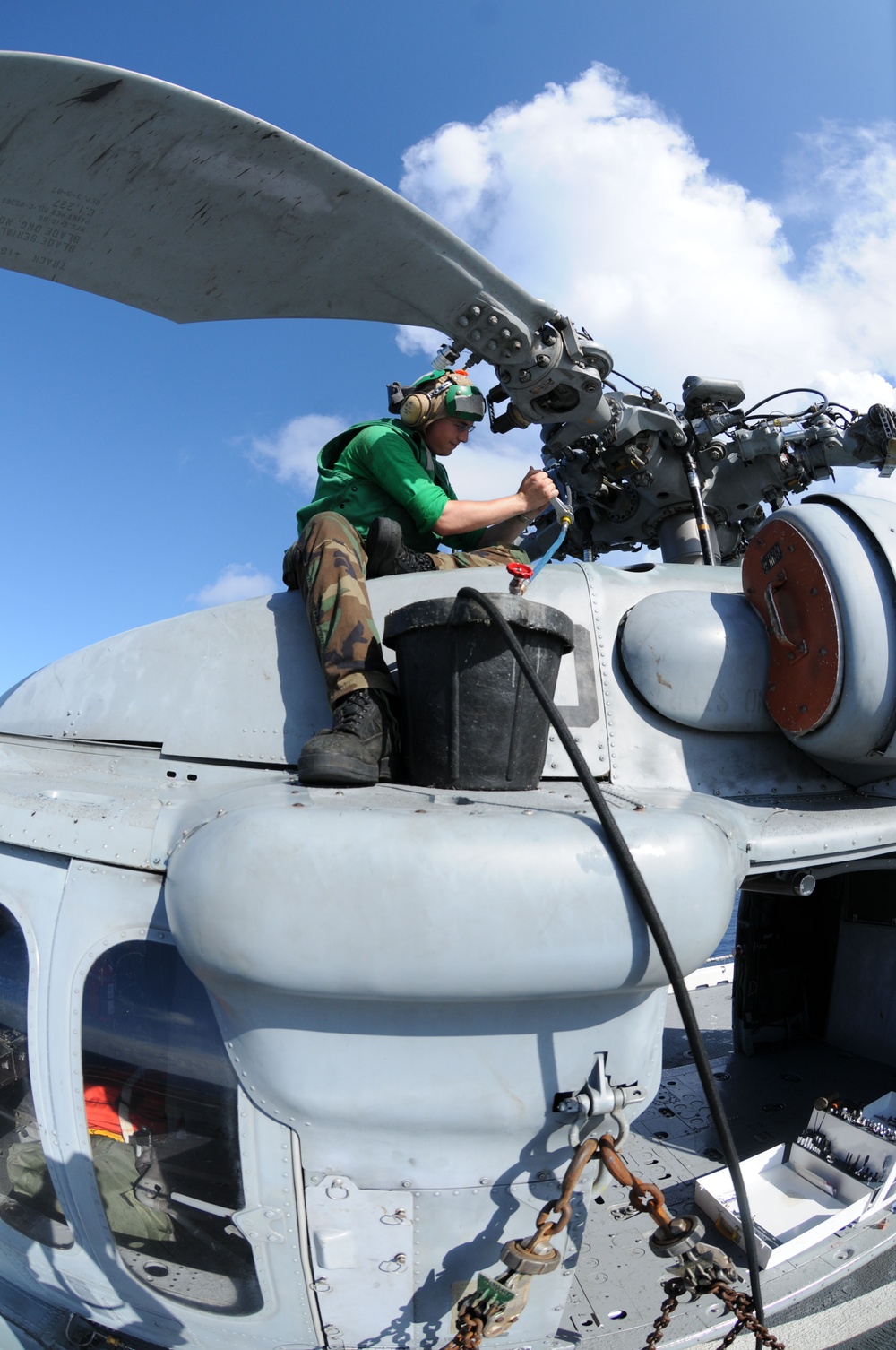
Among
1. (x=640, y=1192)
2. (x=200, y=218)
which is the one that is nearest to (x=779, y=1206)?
(x=640, y=1192)

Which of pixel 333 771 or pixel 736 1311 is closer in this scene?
pixel 736 1311

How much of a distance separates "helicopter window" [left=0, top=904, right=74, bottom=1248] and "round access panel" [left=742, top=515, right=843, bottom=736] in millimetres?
2430

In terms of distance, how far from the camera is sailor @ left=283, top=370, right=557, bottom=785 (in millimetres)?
2287

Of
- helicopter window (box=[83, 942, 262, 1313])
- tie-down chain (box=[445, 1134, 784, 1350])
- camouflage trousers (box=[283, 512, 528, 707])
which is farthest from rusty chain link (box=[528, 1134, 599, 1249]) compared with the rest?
camouflage trousers (box=[283, 512, 528, 707])

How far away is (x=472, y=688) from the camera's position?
2.14 m

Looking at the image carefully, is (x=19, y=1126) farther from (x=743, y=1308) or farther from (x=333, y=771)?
(x=743, y=1308)

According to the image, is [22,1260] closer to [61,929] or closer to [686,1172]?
[61,929]

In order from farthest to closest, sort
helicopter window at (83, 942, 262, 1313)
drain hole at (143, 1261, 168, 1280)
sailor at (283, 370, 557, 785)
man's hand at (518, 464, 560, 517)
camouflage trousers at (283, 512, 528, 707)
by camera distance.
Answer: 1. man's hand at (518, 464, 560, 517)
2. camouflage trousers at (283, 512, 528, 707)
3. sailor at (283, 370, 557, 785)
4. drain hole at (143, 1261, 168, 1280)
5. helicopter window at (83, 942, 262, 1313)

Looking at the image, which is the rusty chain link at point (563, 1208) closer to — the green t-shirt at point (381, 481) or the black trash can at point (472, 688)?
the black trash can at point (472, 688)

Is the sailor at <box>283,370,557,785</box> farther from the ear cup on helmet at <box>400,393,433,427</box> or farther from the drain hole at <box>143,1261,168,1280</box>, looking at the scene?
the drain hole at <box>143,1261,168,1280</box>

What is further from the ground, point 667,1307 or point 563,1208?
point 563,1208

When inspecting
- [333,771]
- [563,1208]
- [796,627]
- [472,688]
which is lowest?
[563,1208]

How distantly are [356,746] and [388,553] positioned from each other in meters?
0.91

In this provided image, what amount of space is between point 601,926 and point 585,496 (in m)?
5.71
